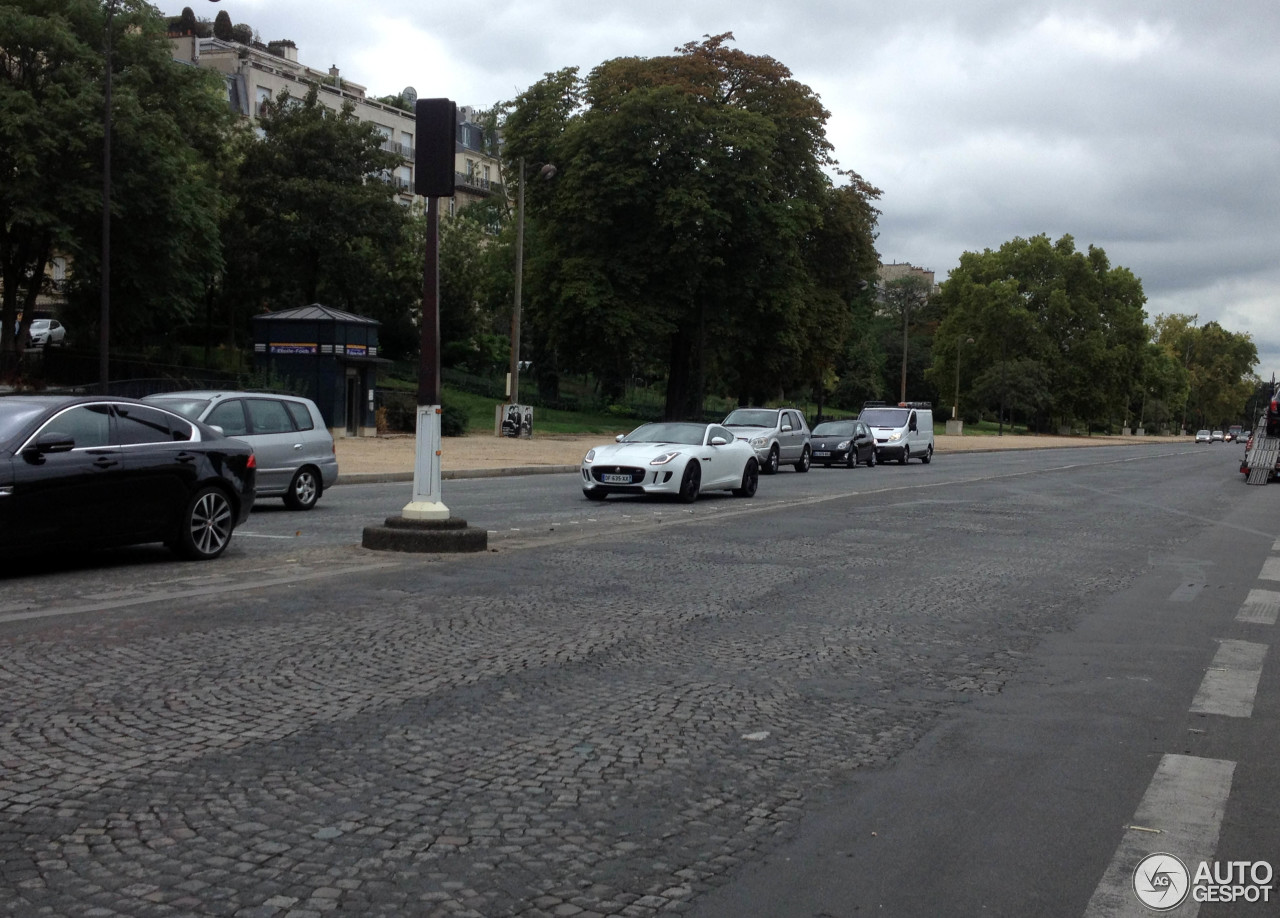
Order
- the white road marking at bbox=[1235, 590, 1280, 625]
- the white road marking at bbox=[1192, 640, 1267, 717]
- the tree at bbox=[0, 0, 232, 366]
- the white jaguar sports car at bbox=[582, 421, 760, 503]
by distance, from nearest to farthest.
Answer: the white road marking at bbox=[1192, 640, 1267, 717]
the white road marking at bbox=[1235, 590, 1280, 625]
the white jaguar sports car at bbox=[582, 421, 760, 503]
the tree at bbox=[0, 0, 232, 366]

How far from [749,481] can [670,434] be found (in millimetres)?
1803

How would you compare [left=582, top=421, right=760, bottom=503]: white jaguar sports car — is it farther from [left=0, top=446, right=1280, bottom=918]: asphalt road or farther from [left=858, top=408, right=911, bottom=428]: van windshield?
[left=858, top=408, right=911, bottom=428]: van windshield

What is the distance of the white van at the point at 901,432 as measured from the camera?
44031 millimetres

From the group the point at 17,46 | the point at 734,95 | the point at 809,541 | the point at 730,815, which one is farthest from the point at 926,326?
the point at 730,815

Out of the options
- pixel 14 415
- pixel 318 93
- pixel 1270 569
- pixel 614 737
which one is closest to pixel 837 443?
pixel 1270 569

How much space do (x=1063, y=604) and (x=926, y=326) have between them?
494 feet

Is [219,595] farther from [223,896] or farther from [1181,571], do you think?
[1181,571]

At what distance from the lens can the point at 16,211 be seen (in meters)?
39.4

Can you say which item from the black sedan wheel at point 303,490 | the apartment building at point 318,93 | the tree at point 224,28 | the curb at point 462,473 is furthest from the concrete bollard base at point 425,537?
the tree at point 224,28

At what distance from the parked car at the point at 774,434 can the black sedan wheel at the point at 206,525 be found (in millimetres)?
20971

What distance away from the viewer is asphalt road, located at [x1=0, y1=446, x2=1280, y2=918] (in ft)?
13.3

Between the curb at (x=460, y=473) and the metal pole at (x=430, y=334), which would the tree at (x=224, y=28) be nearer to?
the curb at (x=460, y=473)

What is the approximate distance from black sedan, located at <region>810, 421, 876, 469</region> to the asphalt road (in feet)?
88.0

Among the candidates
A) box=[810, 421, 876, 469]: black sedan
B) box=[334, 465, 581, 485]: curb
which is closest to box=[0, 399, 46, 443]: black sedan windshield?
box=[334, 465, 581, 485]: curb
